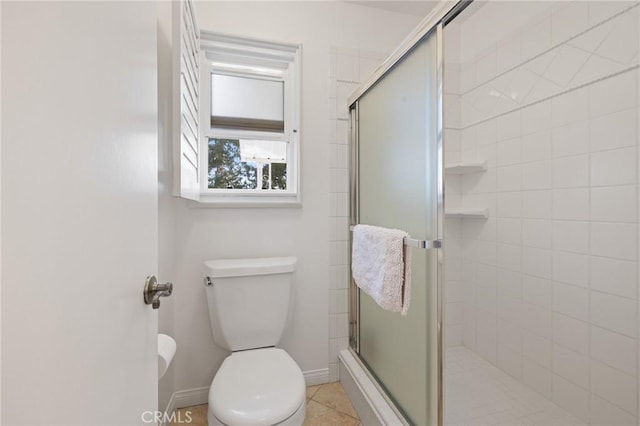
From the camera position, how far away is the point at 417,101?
3.36 ft

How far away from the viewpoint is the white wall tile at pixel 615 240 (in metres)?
1.15

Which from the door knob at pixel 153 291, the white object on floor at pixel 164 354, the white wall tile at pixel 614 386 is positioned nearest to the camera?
the door knob at pixel 153 291

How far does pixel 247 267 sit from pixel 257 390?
0.53m

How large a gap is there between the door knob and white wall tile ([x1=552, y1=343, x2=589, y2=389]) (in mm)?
1773

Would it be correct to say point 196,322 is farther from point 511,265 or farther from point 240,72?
point 511,265

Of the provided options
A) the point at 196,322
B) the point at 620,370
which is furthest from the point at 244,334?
the point at 620,370

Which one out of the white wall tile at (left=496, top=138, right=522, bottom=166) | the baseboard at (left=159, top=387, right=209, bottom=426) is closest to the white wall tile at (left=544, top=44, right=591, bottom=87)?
the white wall tile at (left=496, top=138, right=522, bottom=166)

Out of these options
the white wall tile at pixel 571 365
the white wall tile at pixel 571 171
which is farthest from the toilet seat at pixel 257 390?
the white wall tile at pixel 571 171

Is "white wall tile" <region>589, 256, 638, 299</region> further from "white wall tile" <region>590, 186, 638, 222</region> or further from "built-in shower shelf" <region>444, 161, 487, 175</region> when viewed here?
"built-in shower shelf" <region>444, 161, 487, 175</region>

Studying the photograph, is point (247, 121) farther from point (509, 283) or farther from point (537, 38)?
point (509, 283)

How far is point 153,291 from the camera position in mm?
587

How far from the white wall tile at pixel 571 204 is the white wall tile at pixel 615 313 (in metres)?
0.36

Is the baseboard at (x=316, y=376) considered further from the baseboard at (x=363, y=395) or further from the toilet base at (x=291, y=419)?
the toilet base at (x=291, y=419)

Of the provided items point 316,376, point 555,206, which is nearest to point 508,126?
point 555,206
